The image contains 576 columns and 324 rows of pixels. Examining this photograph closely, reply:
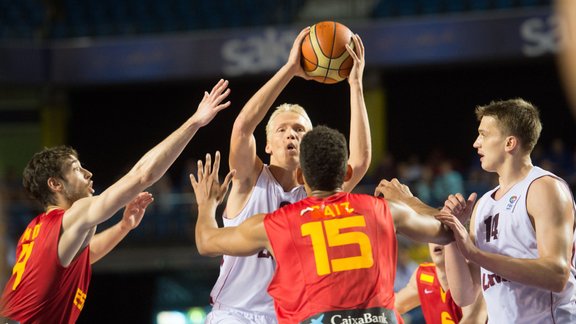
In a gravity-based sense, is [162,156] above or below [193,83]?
below

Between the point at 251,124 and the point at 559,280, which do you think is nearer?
the point at 559,280

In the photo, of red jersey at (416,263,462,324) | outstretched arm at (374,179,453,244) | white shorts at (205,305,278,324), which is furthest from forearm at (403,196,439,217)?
red jersey at (416,263,462,324)

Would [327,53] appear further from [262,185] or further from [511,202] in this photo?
[511,202]

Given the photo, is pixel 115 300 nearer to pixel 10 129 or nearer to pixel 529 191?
pixel 10 129

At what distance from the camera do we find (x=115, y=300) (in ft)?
55.4

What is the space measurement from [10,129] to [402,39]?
10.4m

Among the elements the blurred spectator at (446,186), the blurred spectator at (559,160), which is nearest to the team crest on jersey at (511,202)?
the blurred spectator at (446,186)

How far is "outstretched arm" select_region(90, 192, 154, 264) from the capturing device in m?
5.87

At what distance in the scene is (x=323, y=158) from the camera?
14.2 feet

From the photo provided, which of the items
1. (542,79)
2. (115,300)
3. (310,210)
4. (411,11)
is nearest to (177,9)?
(411,11)

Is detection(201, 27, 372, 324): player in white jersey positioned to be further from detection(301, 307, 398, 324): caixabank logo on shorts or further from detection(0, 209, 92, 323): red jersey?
detection(301, 307, 398, 324): caixabank logo on shorts

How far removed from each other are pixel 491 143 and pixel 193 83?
51.3 ft

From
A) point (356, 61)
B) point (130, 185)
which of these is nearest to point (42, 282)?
point (130, 185)

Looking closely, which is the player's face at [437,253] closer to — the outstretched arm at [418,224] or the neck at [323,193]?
the outstretched arm at [418,224]
